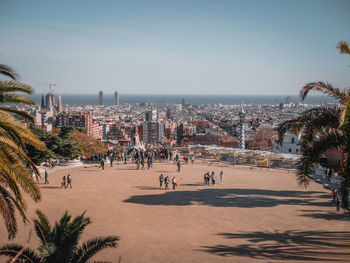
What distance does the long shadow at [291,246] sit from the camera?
9.58 meters

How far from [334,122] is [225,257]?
20.8 feet

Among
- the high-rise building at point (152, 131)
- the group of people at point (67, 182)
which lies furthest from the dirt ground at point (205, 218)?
the high-rise building at point (152, 131)

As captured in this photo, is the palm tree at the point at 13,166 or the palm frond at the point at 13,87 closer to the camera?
the palm tree at the point at 13,166

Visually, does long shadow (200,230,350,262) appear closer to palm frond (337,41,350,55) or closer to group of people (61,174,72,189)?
palm frond (337,41,350,55)

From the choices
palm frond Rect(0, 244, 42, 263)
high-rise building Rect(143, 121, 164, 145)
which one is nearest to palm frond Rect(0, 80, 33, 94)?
palm frond Rect(0, 244, 42, 263)

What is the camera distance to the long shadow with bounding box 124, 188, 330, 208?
15.6 metres

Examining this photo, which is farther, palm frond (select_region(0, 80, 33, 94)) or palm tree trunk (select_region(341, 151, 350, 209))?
palm tree trunk (select_region(341, 151, 350, 209))

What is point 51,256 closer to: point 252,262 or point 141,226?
point 252,262

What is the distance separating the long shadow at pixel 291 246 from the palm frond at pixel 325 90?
471 centimetres

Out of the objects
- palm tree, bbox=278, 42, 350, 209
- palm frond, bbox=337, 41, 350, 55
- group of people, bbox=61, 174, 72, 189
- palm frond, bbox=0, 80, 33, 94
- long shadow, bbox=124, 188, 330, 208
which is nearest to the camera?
palm frond, bbox=0, 80, 33, 94

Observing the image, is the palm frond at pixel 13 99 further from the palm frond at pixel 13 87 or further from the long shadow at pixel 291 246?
the long shadow at pixel 291 246

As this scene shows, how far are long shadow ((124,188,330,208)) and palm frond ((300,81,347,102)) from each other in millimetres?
5811

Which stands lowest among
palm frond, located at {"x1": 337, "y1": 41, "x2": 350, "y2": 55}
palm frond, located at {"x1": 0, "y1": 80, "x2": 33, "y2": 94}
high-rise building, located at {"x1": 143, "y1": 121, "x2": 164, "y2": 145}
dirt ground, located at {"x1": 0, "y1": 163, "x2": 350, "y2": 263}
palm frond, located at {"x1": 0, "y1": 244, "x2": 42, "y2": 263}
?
high-rise building, located at {"x1": 143, "y1": 121, "x2": 164, "y2": 145}

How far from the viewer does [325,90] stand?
11703mm
